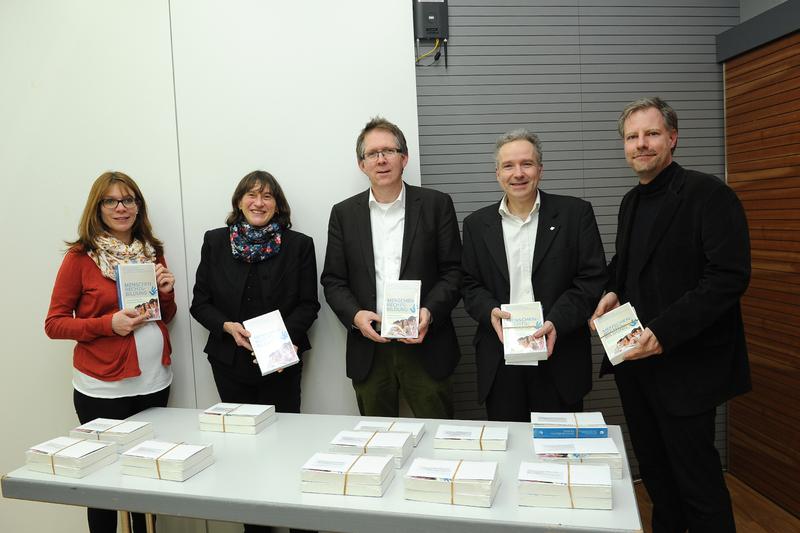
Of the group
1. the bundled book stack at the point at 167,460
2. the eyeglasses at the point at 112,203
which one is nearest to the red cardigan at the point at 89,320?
the eyeglasses at the point at 112,203

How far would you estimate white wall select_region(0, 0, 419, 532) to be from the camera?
9.61 ft

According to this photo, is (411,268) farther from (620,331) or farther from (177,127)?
(177,127)

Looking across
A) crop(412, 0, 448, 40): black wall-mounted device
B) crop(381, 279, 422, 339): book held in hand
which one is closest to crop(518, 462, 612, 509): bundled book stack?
crop(381, 279, 422, 339): book held in hand

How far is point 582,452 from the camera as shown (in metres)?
1.63

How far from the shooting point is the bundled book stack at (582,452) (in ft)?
5.27

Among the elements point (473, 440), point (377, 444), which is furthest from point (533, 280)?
point (377, 444)

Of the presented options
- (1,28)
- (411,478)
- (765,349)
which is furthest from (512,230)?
(1,28)

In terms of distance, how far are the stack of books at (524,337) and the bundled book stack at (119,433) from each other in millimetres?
1423

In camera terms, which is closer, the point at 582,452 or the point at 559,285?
the point at 582,452

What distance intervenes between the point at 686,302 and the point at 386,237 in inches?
53.8

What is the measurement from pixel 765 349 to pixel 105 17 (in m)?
4.22

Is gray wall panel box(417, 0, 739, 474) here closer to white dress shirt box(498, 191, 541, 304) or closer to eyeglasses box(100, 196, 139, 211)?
white dress shirt box(498, 191, 541, 304)

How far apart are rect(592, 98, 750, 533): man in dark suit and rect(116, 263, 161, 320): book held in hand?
2072 millimetres

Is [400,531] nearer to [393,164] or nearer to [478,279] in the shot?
[478,279]
